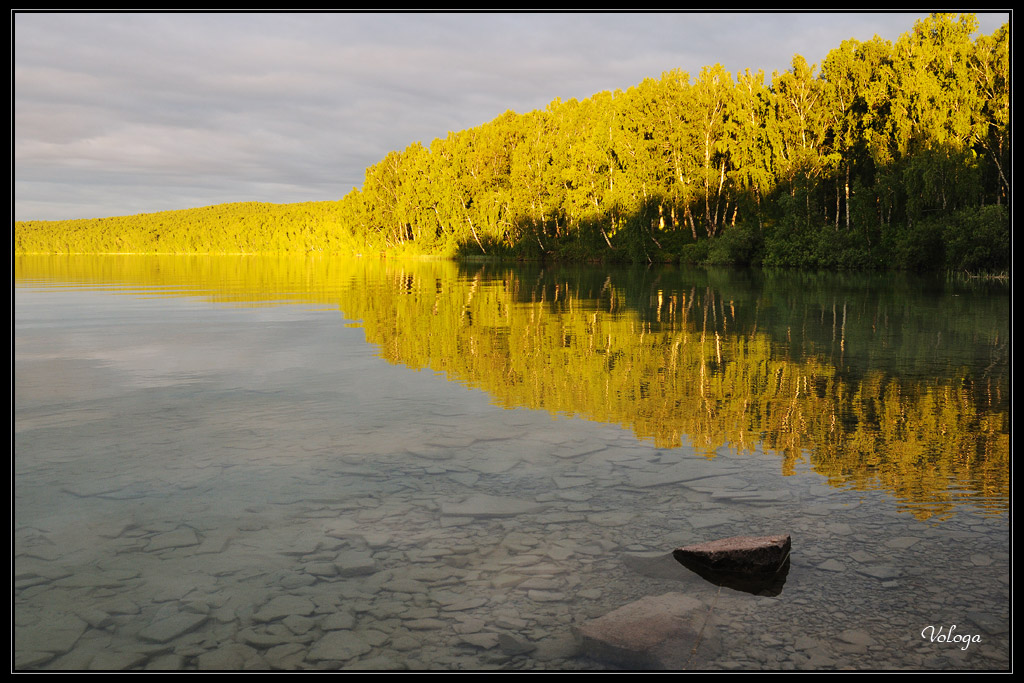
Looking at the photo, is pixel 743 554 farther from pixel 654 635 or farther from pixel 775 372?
pixel 775 372

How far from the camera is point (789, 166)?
54.7 meters

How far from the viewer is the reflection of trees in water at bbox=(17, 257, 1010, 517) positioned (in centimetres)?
746

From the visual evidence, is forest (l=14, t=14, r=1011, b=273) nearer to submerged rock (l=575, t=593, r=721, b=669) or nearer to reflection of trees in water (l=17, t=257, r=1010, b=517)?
reflection of trees in water (l=17, t=257, r=1010, b=517)

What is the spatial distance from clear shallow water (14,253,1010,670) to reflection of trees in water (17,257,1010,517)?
8cm

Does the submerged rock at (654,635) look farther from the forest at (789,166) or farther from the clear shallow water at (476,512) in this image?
the forest at (789,166)

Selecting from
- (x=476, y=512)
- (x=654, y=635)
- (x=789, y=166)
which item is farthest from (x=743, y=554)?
(x=789, y=166)

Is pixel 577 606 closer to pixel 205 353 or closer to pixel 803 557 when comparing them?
pixel 803 557

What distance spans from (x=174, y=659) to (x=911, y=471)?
20.1 feet

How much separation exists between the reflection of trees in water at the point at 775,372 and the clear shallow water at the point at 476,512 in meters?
0.08

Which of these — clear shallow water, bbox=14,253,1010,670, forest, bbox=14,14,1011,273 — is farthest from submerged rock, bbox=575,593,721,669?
forest, bbox=14,14,1011,273

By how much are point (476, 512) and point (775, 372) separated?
24.8 ft
